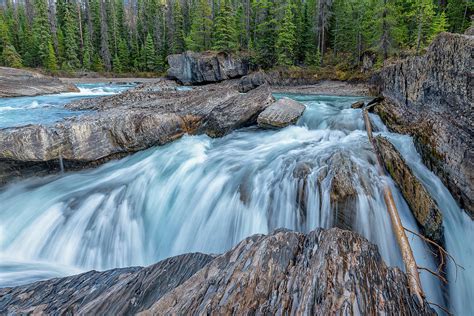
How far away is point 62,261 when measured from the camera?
5598 mm

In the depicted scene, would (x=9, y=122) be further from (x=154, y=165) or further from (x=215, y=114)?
(x=215, y=114)

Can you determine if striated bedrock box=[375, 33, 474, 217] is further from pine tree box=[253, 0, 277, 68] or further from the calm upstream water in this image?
pine tree box=[253, 0, 277, 68]

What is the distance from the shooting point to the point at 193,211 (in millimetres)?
6527

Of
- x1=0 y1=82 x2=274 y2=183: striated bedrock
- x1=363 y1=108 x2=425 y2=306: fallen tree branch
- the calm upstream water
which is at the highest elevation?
x1=0 y1=82 x2=274 y2=183: striated bedrock

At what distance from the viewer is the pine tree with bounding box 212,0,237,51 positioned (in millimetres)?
35812

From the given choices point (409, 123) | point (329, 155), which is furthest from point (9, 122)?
point (409, 123)

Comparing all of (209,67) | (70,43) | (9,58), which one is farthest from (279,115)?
(70,43)

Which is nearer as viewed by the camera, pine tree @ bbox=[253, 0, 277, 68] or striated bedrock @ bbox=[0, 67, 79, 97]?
striated bedrock @ bbox=[0, 67, 79, 97]

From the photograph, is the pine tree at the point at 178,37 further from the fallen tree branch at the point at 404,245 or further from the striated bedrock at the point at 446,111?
the fallen tree branch at the point at 404,245

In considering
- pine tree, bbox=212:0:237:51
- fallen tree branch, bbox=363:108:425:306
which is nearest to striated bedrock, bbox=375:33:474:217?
fallen tree branch, bbox=363:108:425:306

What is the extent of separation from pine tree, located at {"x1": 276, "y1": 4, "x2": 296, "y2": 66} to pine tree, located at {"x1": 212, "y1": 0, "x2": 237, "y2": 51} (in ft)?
19.9

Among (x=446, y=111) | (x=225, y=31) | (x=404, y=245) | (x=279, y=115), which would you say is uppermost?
(x=225, y=31)

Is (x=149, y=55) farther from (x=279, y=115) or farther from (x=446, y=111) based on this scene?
(x=446, y=111)

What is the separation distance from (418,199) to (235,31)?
36.5 m
